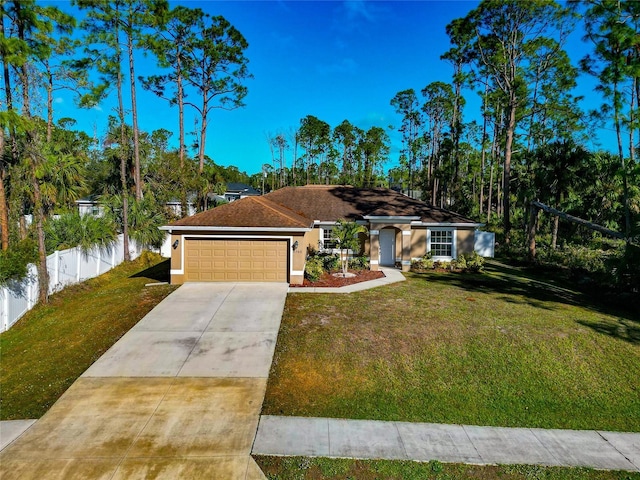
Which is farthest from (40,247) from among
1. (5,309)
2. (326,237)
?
(326,237)

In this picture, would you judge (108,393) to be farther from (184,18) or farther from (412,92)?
(412,92)

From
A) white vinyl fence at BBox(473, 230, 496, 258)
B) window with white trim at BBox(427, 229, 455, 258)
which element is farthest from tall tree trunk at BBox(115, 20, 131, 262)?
white vinyl fence at BBox(473, 230, 496, 258)

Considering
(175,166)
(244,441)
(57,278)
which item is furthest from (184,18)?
(244,441)

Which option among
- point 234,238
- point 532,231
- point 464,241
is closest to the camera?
point 234,238

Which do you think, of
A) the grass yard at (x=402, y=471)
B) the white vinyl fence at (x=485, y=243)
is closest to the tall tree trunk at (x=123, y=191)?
the grass yard at (x=402, y=471)

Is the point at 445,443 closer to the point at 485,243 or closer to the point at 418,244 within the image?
the point at 418,244

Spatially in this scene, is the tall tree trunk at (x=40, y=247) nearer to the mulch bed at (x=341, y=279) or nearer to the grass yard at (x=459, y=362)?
the grass yard at (x=459, y=362)

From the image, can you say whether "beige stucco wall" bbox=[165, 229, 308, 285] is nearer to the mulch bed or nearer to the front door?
the mulch bed
